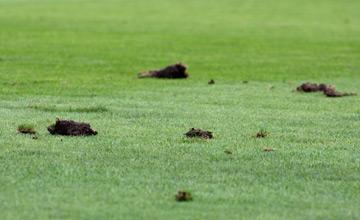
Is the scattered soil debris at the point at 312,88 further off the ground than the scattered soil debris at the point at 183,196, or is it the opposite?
the scattered soil debris at the point at 183,196

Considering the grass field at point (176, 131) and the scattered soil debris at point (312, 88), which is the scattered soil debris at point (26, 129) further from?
the scattered soil debris at point (312, 88)

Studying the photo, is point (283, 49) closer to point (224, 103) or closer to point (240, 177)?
point (224, 103)

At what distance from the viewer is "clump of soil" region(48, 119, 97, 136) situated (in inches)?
454

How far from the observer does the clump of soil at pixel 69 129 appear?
1152 cm

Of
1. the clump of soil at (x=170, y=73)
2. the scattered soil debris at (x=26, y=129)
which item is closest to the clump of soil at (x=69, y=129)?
the scattered soil debris at (x=26, y=129)

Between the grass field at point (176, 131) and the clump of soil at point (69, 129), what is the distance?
225 mm

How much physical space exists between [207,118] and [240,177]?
4.16 metres

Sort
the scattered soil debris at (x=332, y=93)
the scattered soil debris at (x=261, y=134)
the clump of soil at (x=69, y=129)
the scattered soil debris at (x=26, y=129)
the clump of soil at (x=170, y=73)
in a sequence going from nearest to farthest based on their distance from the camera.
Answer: the clump of soil at (x=69, y=129) < the scattered soil debris at (x=26, y=129) < the scattered soil debris at (x=261, y=134) < the scattered soil debris at (x=332, y=93) < the clump of soil at (x=170, y=73)

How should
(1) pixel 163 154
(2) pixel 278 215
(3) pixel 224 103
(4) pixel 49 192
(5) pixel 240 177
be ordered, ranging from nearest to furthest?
(2) pixel 278 215
(4) pixel 49 192
(5) pixel 240 177
(1) pixel 163 154
(3) pixel 224 103

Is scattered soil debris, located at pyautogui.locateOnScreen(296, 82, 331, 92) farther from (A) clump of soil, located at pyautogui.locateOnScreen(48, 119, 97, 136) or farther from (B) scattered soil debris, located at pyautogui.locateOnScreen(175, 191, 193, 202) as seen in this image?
(B) scattered soil debris, located at pyautogui.locateOnScreen(175, 191, 193, 202)

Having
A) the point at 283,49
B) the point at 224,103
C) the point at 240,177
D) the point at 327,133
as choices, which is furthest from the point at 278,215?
the point at 283,49

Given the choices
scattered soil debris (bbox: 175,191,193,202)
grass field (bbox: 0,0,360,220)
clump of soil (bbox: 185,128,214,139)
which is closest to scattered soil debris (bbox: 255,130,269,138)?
grass field (bbox: 0,0,360,220)

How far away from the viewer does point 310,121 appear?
13609 millimetres

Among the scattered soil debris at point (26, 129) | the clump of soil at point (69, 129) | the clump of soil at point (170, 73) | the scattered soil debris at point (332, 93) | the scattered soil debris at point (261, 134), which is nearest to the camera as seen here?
the clump of soil at point (69, 129)
